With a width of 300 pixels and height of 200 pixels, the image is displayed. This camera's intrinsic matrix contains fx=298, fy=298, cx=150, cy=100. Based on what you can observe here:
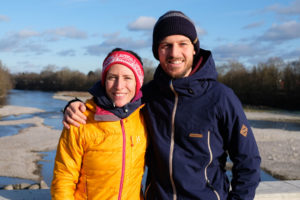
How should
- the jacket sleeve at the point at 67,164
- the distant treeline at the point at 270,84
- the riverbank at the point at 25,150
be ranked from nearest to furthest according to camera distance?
the jacket sleeve at the point at 67,164 → the riverbank at the point at 25,150 → the distant treeline at the point at 270,84

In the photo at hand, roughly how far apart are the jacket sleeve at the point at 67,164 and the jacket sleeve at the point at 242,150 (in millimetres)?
1129

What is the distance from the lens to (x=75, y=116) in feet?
7.42

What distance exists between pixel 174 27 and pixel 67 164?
1.36 meters

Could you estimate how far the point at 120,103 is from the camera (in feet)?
7.75

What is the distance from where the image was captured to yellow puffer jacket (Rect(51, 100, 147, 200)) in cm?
222

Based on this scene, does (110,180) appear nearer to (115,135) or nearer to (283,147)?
(115,135)

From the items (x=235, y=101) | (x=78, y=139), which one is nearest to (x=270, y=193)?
(x=235, y=101)

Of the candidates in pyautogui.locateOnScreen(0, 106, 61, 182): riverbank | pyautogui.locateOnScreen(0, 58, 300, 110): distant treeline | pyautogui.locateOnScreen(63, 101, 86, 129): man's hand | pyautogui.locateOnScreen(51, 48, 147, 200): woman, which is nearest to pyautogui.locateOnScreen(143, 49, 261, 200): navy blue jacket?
pyautogui.locateOnScreen(51, 48, 147, 200): woman

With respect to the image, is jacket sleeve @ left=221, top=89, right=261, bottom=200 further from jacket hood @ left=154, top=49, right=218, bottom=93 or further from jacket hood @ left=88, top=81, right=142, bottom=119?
jacket hood @ left=88, top=81, right=142, bottom=119

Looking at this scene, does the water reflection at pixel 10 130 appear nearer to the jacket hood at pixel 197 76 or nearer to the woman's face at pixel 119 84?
the woman's face at pixel 119 84

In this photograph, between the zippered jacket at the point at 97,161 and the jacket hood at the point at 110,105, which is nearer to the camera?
the zippered jacket at the point at 97,161

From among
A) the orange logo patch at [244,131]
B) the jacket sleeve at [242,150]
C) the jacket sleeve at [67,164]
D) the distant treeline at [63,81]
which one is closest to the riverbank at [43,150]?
the jacket sleeve at [67,164]

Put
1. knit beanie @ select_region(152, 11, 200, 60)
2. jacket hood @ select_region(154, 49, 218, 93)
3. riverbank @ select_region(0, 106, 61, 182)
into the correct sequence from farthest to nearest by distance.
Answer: riverbank @ select_region(0, 106, 61, 182) → knit beanie @ select_region(152, 11, 200, 60) → jacket hood @ select_region(154, 49, 218, 93)

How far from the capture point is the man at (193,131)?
2252mm
